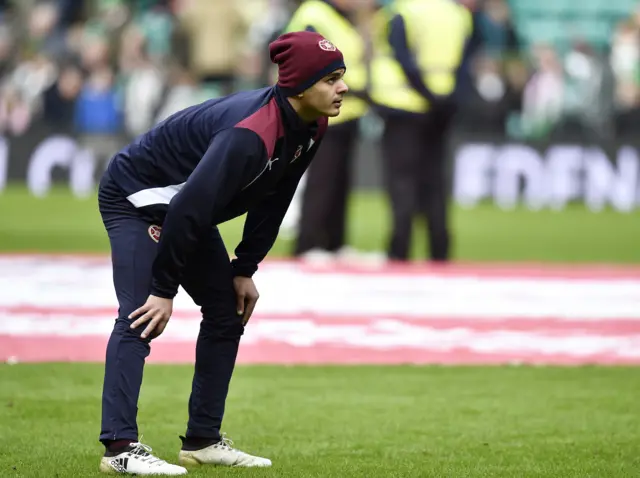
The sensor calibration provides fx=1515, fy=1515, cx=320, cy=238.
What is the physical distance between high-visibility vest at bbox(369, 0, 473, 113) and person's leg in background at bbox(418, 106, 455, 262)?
368mm

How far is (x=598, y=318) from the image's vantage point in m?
10.4

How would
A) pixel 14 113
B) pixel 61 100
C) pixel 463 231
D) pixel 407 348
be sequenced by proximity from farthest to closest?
pixel 61 100 < pixel 14 113 < pixel 463 231 < pixel 407 348

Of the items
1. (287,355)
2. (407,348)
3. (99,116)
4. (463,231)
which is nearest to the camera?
(287,355)

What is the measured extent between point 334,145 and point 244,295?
318 inches

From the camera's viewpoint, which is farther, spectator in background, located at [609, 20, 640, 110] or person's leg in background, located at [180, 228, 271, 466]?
spectator in background, located at [609, 20, 640, 110]

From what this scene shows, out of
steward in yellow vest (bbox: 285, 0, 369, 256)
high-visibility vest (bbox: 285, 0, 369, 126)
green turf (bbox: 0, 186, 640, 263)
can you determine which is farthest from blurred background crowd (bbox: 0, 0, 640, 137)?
high-visibility vest (bbox: 285, 0, 369, 126)

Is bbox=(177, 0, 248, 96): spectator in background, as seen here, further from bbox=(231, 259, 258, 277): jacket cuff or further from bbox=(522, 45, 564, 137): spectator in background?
bbox=(231, 259, 258, 277): jacket cuff

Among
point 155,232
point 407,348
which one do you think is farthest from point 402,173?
point 155,232

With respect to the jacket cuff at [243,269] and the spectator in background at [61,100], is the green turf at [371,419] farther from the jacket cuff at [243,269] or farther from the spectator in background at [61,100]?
the spectator in background at [61,100]

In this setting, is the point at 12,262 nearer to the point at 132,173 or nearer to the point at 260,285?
the point at 260,285

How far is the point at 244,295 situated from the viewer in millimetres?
6039

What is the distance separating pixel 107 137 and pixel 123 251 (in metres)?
17.3

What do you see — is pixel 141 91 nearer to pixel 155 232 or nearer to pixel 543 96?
pixel 543 96

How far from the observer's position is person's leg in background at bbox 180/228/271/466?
5938 mm
